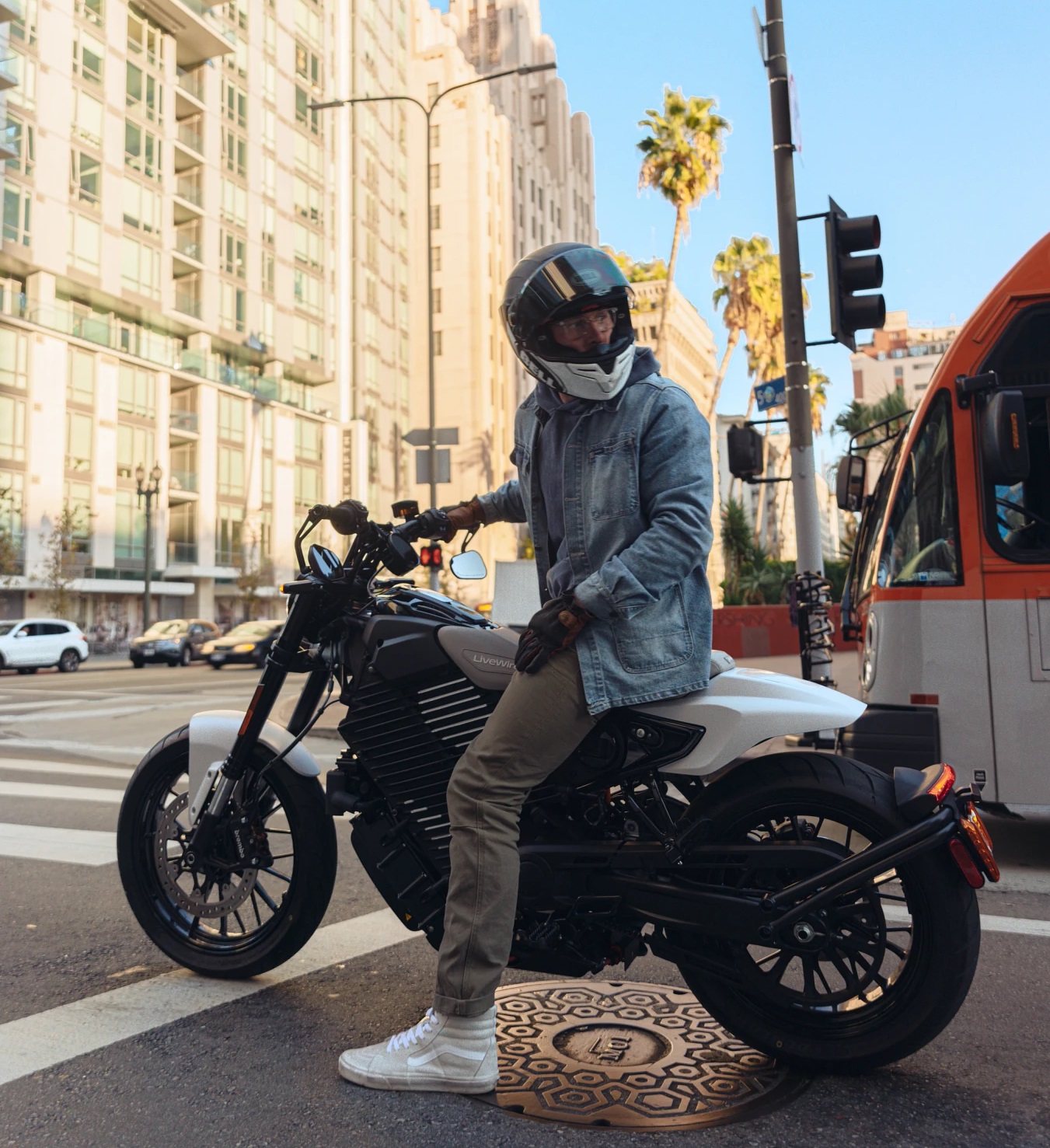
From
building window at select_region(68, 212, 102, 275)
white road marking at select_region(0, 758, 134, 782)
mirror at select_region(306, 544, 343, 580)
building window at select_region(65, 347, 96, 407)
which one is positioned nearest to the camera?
mirror at select_region(306, 544, 343, 580)

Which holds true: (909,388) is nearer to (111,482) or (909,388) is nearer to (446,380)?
(446,380)

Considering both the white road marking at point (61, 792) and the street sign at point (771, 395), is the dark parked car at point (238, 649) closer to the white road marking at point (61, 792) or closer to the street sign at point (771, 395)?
the street sign at point (771, 395)

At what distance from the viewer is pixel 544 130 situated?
101938mm

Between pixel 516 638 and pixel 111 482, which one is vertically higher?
pixel 111 482

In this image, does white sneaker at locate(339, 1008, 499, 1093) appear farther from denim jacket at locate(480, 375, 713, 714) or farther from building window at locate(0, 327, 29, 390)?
building window at locate(0, 327, 29, 390)

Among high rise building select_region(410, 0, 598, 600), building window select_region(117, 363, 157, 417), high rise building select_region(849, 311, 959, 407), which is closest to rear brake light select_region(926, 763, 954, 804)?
building window select_region(117, 363, 157, 417)

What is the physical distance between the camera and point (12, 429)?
139 feet

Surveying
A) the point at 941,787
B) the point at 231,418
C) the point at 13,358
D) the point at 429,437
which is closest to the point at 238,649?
the point at 429,437

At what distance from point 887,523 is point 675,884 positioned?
3599 millimetres

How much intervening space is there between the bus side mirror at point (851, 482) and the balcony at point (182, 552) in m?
46.9

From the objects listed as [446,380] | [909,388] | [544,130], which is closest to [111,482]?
[446,380]

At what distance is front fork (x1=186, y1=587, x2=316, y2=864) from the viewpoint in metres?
3.23

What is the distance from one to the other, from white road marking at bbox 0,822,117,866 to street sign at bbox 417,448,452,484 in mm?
11518

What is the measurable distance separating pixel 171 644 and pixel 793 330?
27.5 m
